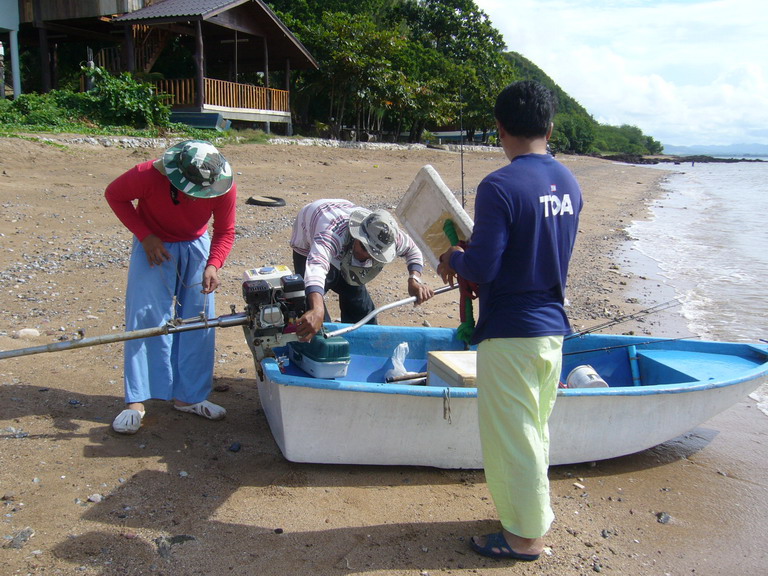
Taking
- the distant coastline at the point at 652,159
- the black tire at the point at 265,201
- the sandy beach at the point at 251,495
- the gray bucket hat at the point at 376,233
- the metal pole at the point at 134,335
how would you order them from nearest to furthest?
the sandy beach at the point at 251,495, the metal pole at the point at 134,335, the gray bucket hat at the point at 376,233, the black tire at the point at 265,201, the distant coastline at the point at 652,159

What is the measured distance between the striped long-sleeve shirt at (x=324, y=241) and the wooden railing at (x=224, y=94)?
562 inches

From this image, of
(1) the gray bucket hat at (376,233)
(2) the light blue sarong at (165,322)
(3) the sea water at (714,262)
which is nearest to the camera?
(1) the gray bucket hat at (376,233)

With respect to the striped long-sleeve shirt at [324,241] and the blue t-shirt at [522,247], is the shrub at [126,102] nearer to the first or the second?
the striped long-sleeve shirt at [324,241]

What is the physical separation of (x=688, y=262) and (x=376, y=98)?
15.5 metres

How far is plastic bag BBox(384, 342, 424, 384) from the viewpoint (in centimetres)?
461

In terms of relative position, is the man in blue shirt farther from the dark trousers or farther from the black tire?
the black tire

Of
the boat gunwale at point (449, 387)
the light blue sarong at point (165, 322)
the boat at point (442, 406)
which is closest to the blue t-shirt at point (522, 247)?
the boat gunwale at point (449, 387)

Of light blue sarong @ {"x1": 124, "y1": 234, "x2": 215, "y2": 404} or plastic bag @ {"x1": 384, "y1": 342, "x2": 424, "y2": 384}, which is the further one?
plastic bag @ {"x1": 384, "y1": 342, "x2": 424, "y2": 384}

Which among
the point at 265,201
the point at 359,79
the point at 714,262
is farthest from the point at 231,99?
the point at 714,262

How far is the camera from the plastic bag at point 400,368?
4.61 m

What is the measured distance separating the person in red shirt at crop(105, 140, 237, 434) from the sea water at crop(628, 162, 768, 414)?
15.4 ft

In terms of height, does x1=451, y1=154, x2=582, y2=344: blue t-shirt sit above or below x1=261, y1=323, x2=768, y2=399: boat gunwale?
above

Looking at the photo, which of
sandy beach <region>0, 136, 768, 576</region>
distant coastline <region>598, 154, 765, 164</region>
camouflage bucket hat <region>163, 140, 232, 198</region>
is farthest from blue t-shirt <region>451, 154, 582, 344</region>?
distant coastline <region>598, 154, 765, 164</region>

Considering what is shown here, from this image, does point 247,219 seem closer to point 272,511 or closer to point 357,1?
point 272,511
